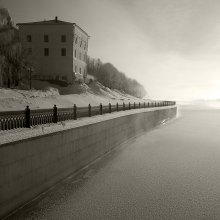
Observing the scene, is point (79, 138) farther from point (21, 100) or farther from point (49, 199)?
point (21, 100)

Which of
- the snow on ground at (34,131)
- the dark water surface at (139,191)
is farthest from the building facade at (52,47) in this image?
the snow on ground at (34,131)

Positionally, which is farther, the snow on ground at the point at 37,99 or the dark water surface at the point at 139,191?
the snow on ground at the point at 37,99

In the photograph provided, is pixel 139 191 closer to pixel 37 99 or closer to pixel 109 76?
pixel 37 99

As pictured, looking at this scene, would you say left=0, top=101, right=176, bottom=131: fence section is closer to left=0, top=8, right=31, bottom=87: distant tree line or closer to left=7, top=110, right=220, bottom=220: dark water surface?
left=7, top=110, right=220, bottom=220: dark water surface

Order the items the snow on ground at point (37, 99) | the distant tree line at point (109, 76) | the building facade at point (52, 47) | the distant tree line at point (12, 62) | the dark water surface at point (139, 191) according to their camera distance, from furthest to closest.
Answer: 1. the distant tree line at point (109, 76)
2. the building facade at point (52, 47)
3. the distant tree line at point (12, 62)
4. the snow on ground at point (37, 99)
5. the dark water surface at point (139, 191)

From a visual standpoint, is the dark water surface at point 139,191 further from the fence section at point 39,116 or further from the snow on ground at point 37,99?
the snow on ground at point 37,99

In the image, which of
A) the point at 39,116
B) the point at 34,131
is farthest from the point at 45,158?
the point at 39,116

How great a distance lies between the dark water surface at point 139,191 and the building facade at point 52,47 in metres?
38.5

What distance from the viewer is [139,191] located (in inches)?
454

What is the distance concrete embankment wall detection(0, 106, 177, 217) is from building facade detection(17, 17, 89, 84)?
124 feet

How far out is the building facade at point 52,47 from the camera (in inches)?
2127

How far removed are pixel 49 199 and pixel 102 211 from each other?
2.02 m

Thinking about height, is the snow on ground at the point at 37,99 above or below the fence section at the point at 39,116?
above

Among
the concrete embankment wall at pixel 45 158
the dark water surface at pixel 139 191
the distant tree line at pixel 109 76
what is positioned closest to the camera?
the concrete embankment wall at pixel 45 158
